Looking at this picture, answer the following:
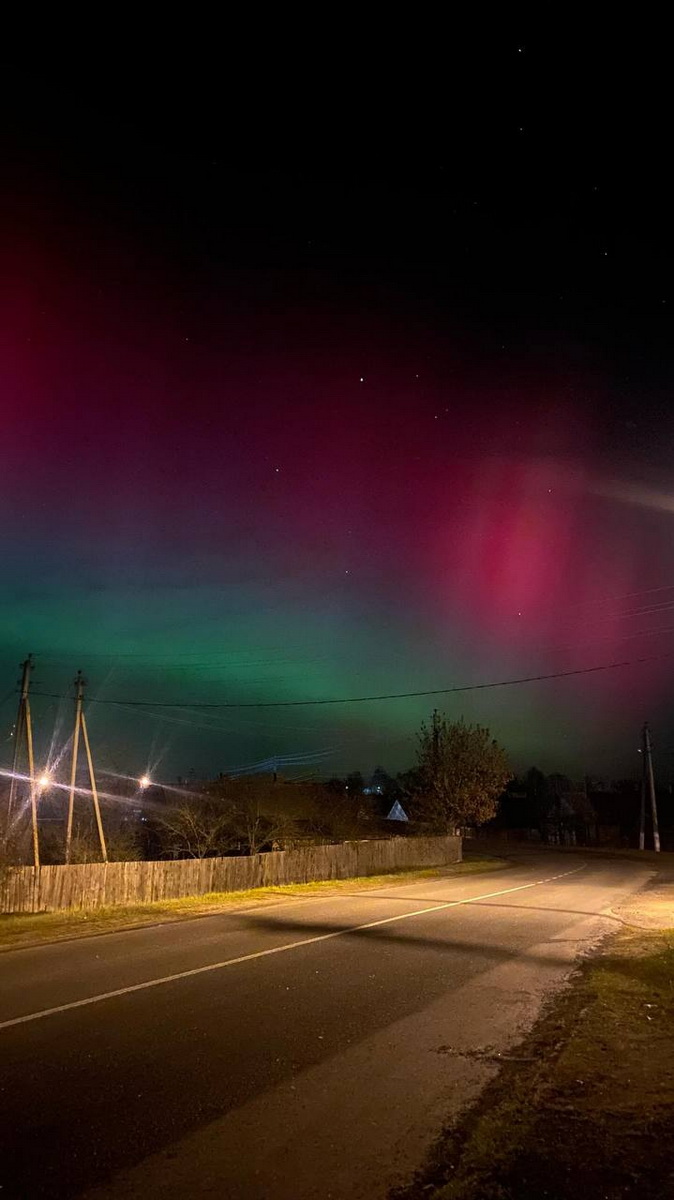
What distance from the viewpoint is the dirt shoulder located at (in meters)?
4.15

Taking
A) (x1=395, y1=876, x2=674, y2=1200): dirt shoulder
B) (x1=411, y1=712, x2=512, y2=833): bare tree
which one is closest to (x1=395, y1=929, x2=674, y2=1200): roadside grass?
(x1=395, y1=876, x2=674, y2=1200): dirt shoulder

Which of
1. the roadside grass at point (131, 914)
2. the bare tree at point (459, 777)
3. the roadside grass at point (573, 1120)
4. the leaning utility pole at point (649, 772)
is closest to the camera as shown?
the roadside grass at point (573, 1120)

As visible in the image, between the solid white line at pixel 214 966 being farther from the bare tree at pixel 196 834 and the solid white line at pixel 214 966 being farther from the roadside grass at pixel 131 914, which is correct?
the bare tree at pixel 196 834

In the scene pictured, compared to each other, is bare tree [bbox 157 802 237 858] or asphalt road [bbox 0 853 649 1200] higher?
bare tree [bbox 157 802 237 858]

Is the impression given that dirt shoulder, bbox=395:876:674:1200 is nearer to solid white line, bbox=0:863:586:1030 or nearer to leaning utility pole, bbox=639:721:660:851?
solid white line, bbox=0:863:586:1030

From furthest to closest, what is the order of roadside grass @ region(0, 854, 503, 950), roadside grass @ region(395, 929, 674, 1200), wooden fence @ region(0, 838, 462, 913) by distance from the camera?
wooden fence @ region(0, 838, 462, 913) → roadside grass @ region(0, 854, 503, 950) → roadside grass @ region(395, 929, 674, 1200)

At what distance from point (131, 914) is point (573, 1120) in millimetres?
13388

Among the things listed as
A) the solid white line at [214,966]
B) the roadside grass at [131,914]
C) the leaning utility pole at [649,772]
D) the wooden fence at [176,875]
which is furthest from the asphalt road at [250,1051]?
the leaning utility pole at [649,772]

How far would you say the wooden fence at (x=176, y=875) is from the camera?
677 inches

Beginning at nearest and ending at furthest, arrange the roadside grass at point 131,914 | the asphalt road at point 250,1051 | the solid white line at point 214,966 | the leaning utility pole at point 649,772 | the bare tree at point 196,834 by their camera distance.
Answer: the asphalt road at point 250,1051 < the solid white line at point 214,966 < the roadside grass at point 131,914 < the bare tree at point 196,834 < the leaning utility pole at point 649,772

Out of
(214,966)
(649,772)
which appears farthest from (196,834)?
(649,772)

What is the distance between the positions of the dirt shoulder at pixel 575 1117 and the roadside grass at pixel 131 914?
28.1 ft

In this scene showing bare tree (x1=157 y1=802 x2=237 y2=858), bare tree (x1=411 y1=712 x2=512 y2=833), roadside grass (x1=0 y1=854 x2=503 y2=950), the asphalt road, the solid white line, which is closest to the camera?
the asphalt road

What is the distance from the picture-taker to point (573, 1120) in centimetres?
503
